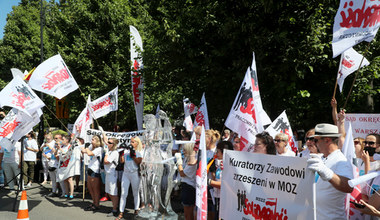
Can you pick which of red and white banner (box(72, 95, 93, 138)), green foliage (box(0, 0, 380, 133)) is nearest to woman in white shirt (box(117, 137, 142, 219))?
red and white banner (box(72, 95, 93, 138))

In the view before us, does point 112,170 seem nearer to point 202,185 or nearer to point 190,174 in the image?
point 190,174

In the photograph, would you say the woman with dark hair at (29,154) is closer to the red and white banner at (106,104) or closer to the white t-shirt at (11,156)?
the white t-shirt at (11,156)

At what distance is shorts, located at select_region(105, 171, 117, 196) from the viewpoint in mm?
8164

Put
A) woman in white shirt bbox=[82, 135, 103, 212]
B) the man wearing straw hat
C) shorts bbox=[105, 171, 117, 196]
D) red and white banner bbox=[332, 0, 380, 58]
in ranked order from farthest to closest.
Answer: woman in white shirt bbox=[82, 135, 103, 212] → shorts bbox=[105, 171, 117, 196] → red and white banner bbox=[332, 0, 380, 58] → the man wearing straw hat

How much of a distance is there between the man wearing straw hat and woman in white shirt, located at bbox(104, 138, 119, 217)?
5478 mm

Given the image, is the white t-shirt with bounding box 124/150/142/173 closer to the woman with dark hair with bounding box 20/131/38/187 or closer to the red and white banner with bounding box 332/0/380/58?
the red and white banner with bounding box 332/0/380/58

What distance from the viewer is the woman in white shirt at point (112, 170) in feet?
26.8

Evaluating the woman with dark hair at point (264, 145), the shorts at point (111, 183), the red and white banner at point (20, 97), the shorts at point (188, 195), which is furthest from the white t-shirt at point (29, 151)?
the woman with dark hair at point (264, 145)

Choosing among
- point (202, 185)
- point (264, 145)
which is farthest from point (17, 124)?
point (264, 145)

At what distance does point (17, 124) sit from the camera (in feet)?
29.6

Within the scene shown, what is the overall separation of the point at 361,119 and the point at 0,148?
391 inches

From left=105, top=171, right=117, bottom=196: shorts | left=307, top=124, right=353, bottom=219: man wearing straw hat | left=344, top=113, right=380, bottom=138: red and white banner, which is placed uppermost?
left=344, top=113, right=380, bottom=138: red and white banner

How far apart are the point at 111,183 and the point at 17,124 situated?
2919 millimetres

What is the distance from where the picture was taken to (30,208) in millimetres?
8750
